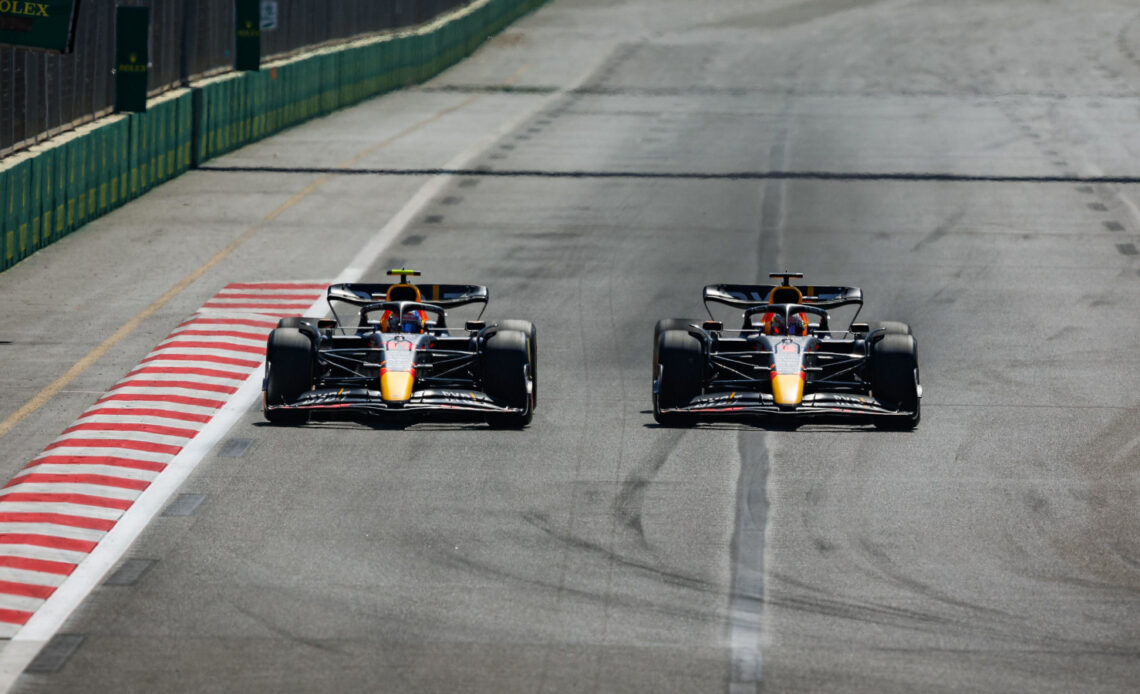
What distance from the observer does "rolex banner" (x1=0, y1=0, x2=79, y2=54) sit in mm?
22531

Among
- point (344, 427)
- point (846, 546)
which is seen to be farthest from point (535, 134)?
point (846, 546)

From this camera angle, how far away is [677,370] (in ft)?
57.3

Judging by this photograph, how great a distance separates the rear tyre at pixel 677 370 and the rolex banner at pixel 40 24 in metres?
9.31

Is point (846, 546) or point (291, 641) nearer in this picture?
point (291, 641)

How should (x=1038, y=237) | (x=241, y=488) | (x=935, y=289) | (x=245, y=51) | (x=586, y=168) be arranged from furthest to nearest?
(x=245, y=51), (x=586, y=168), (x=1038, y=237), (x=935, y=289), (x=241, y=488)

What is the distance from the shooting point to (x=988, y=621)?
12.6m

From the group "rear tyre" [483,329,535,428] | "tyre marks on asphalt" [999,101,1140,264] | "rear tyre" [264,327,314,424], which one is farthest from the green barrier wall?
"tyre marks on asphalt" [999,101,1140,264]

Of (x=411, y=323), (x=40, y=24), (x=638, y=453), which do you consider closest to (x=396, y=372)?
(x=411, y=323)

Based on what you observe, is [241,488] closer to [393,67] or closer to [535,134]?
[535,134]

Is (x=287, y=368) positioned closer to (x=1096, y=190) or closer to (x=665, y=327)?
(x=665, y=327)

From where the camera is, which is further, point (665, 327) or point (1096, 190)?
point (1096, 190)

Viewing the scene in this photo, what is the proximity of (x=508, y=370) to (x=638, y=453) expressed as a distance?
56.8 inches

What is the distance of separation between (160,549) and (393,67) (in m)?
39.4

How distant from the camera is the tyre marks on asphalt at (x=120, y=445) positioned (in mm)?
13914
